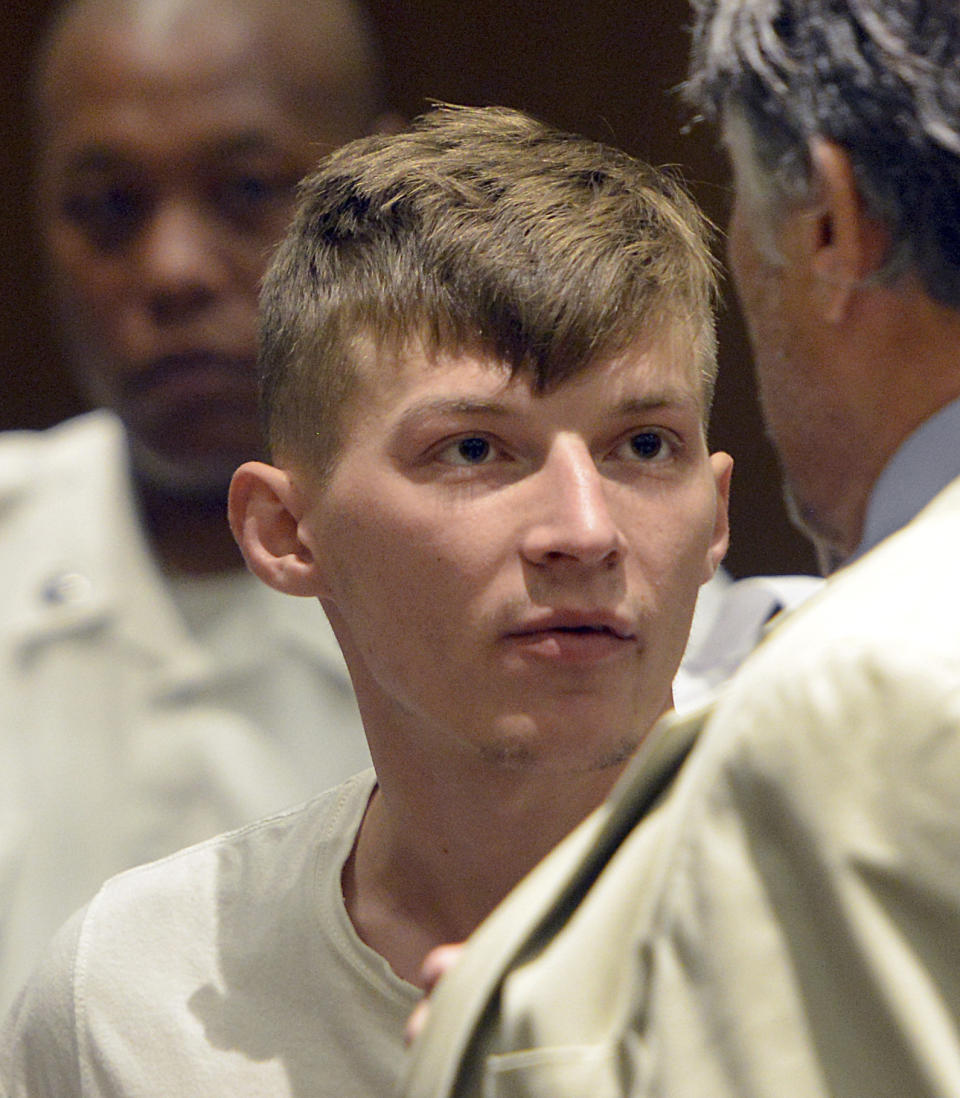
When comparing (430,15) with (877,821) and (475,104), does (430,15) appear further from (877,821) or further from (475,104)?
(877,821)

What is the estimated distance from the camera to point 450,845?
1.01 m

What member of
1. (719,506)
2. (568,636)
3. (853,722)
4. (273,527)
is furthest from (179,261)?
(853,722)

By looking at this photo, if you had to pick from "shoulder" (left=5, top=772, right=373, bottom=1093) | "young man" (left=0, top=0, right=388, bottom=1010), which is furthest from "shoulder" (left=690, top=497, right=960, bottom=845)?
"young man" (left=0, top=0, right=388, bottom=1010)

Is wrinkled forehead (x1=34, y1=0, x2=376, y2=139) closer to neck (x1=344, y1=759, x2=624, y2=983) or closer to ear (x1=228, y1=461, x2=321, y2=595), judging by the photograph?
ear (x1=228, y1=461, x2=321, y2=595)

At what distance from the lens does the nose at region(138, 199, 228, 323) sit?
1795mm

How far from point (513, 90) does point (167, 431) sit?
61 cm

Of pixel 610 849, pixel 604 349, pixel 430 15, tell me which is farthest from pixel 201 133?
pixel 610 849

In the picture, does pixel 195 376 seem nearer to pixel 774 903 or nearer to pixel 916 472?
pixel 916 472

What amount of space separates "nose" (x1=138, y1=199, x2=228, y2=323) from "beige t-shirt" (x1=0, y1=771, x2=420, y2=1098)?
0.82 m

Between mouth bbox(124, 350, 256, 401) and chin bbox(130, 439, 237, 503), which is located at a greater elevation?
mouth bbox(124, 350, 256, 401)

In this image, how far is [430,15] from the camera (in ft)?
5.98

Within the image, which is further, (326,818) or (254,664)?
(254,664)

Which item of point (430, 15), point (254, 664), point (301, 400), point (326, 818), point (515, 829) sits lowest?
point (254, 664)

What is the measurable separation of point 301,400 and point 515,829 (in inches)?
13.0
